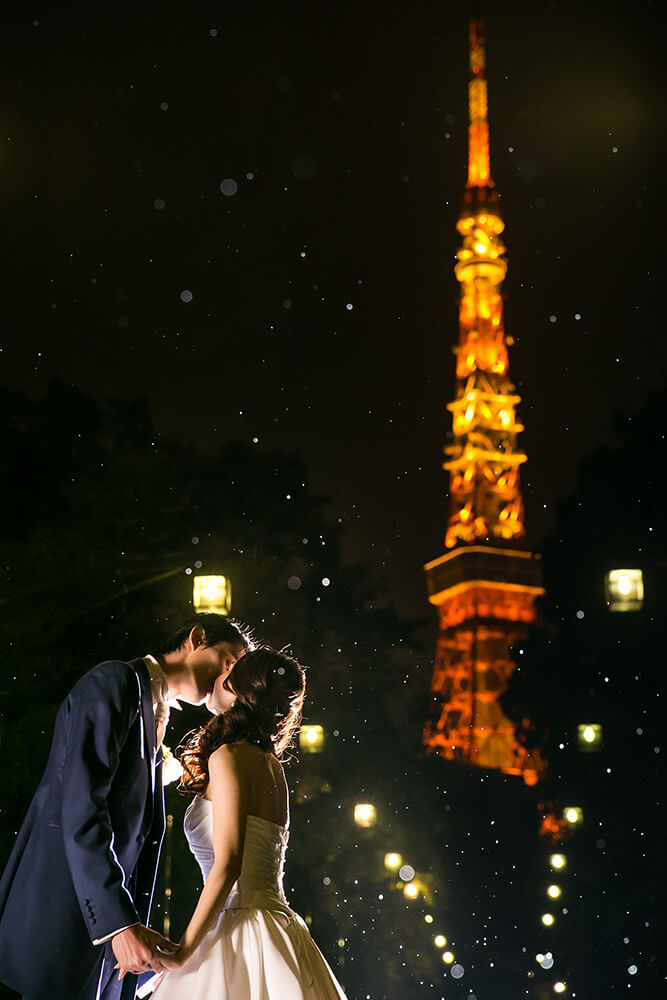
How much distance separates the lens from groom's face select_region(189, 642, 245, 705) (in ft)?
18.9

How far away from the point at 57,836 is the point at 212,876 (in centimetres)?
69

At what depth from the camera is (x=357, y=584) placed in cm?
2562

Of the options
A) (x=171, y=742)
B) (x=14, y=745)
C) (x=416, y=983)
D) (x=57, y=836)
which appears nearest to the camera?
(x=57, y=836)

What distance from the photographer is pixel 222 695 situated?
6023 millimetres

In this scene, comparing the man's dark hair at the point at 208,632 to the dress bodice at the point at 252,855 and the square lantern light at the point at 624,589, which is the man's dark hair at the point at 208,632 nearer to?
the dress bodice at the point at 252,855

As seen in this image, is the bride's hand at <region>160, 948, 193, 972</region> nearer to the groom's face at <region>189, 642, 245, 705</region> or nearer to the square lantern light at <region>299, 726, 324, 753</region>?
the groom's face at <region>189, 642, 245, 705</region>

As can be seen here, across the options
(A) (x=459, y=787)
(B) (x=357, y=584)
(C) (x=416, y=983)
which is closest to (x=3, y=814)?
(B) (x=357, y=584)

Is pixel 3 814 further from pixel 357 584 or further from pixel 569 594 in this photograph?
pixel 569 594

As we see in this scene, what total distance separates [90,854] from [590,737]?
24.9 metres

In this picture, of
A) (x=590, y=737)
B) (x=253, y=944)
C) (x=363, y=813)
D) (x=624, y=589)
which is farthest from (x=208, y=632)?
(x=363, y=813)

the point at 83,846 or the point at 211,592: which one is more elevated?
the point at 211,592

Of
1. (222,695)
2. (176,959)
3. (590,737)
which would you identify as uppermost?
(590,737)

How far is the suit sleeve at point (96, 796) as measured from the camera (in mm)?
5176

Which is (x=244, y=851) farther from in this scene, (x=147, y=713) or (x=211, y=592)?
(x=211, y=592)
